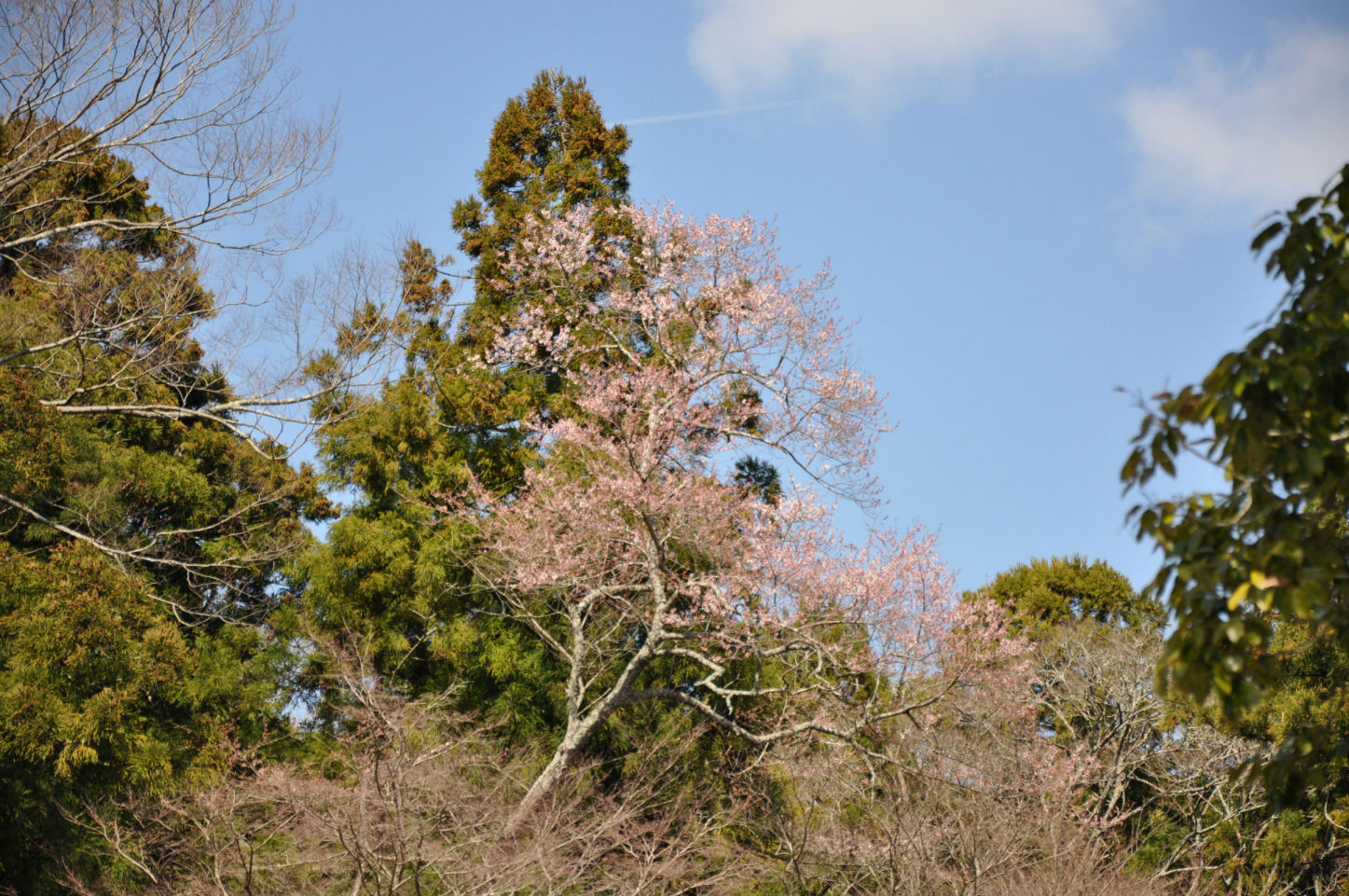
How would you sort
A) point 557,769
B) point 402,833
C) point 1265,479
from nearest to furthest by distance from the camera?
1. point 1265,479
2. point 402,833
3. point 557,769

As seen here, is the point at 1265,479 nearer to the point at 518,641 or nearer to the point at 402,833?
the point at 402,833

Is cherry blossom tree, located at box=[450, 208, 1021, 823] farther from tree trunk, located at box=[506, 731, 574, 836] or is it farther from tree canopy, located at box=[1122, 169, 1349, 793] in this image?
tree canopy, located at box=[1122, 169, 1349, 793]

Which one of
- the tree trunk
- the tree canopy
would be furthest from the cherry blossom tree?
the tree canopy

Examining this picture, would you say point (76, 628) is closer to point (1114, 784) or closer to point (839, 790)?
point (839, 790)

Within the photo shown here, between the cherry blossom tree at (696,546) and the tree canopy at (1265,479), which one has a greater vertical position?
the cherry blossom tree at (696,546)

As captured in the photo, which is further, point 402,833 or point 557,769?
point 557,769

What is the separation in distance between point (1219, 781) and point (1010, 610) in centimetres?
720

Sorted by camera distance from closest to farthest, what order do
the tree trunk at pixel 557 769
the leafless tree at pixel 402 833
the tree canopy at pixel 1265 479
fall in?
the tree canopy at pixel 1265 479 < the leafless tree at pixel 402 833 < the tree trunk at pixel 557 769

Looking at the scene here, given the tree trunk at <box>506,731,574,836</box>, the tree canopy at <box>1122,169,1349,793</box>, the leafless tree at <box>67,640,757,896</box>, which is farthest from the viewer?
the tree trunk at <box>506,731,574,836</box>

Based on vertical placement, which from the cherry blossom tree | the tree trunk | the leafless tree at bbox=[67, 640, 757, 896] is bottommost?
the leafless tree at bbox=[67, 640, 757, 896]

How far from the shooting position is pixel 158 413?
9891 mm

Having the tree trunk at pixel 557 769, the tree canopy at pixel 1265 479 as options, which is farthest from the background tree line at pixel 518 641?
the tree canopy at pixel 1265 479

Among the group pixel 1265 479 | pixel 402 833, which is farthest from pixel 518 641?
pixel 1265 479

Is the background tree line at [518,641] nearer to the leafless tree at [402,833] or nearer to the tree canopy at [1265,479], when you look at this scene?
the leafless tree at [402,833]
